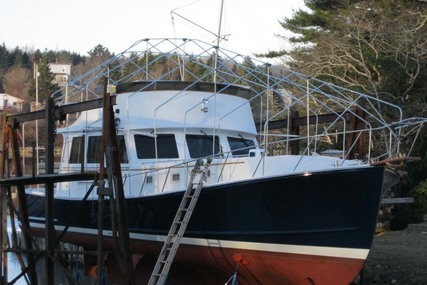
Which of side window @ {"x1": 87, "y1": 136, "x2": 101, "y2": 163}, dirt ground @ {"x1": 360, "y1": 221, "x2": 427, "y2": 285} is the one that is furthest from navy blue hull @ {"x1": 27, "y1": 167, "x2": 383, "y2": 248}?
side window @ {"x1": 87, "y1": 136, "x2": 101, "y2": 163}

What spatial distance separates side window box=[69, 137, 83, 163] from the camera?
16516mm

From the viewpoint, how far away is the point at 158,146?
1498cm

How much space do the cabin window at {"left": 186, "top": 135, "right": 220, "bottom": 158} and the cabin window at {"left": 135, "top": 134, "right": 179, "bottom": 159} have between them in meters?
0.33

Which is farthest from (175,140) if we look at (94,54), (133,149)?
(94,54)

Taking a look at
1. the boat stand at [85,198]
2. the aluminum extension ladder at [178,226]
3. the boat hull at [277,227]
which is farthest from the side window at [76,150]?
the aluminum extension ladder at [178,226]

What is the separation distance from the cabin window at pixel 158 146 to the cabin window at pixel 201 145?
33cm

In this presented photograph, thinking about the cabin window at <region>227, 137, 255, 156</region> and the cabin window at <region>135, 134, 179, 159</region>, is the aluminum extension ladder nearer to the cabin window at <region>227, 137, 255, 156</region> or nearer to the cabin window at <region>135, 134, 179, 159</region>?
the cabin window at <region>135, 134, 179, 159</region>

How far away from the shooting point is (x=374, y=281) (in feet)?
46.9

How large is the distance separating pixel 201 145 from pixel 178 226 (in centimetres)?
242

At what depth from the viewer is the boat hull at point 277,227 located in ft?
37.8

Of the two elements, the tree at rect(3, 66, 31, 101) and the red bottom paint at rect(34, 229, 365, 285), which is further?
the tree at rect(3, 66, 31, 101)

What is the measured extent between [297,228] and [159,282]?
8.24 ft

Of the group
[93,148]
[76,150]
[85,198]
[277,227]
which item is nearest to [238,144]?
[93,148]

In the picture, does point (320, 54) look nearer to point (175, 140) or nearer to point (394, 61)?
point (394, 61)
